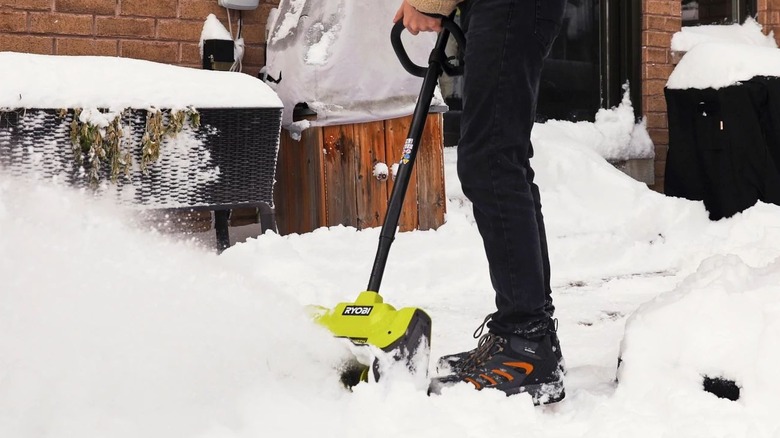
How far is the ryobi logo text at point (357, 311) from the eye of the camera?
79.8 inches

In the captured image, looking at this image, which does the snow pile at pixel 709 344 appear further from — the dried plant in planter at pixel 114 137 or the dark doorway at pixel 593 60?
the dark doorway at pixel 593 60

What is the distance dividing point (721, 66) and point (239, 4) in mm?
3075

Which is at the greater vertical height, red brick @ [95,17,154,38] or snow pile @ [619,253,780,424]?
red brick @ [95,17,154,38]

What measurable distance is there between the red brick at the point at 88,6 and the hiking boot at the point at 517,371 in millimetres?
2947

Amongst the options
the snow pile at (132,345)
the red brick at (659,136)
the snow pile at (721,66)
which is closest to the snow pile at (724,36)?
the snow pile at (721,66)

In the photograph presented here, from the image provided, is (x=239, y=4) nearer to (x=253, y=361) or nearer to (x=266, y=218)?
(x=266, y=218)

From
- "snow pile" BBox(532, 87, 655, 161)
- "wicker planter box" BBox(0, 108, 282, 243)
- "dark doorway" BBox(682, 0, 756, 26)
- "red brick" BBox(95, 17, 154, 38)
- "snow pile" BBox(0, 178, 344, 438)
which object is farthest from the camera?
"dark doorway" BBox(682, 0, 756, 26)

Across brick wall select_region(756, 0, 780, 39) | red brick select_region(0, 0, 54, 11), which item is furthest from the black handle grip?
brick wall select_region(756, 0, 780, 39)

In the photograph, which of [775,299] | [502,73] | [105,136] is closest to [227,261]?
[105,136]

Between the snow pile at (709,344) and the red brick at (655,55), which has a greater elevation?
the red brick at (655,55)

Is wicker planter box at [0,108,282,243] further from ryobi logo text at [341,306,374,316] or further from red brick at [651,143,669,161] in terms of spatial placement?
red brick at [651,143,669,161]

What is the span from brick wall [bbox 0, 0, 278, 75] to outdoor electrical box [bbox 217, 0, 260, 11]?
7cm

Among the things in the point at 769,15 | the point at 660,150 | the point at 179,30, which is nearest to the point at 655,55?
the point at 660,150

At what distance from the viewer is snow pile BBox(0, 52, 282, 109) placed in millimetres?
3426
